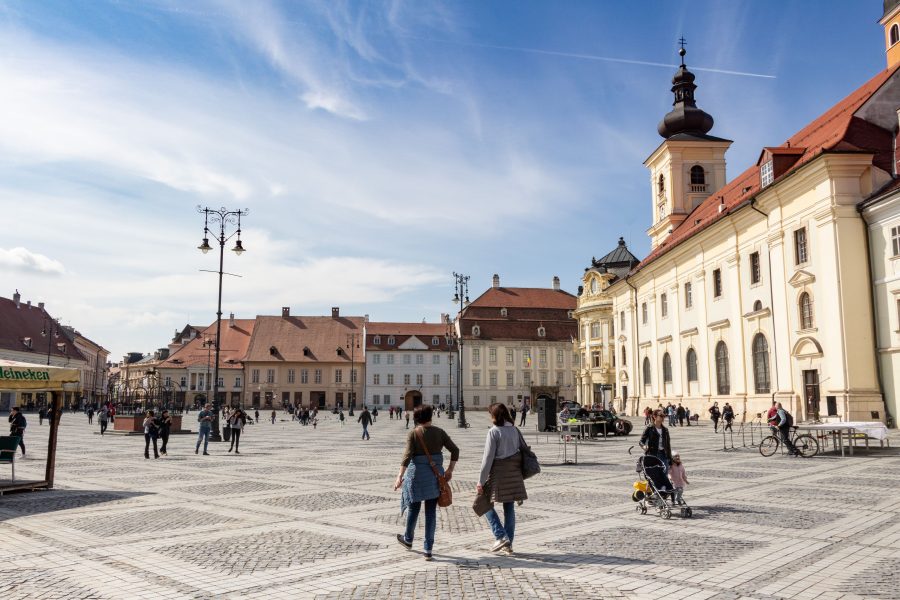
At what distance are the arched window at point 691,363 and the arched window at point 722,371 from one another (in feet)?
12.3

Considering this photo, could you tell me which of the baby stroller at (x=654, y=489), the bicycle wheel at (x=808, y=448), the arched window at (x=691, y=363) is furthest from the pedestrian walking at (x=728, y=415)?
the baby stroller at (x=654, y=489)

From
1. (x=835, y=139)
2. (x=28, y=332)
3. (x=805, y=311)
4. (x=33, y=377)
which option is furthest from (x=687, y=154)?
(x=28, y=332)

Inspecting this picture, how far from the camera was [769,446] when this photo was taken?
21078 mm

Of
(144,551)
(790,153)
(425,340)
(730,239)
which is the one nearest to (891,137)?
(790,153)

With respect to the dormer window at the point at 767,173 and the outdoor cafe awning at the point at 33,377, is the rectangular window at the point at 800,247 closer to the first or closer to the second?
the dormer window at the point at 767,173

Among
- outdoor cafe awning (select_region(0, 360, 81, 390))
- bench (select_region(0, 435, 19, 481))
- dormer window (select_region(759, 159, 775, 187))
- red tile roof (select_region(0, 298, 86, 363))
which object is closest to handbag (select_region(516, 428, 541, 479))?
outdoor cafe awning (select_region(0, 360, 81, 390))

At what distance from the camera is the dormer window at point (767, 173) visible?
36656 mm

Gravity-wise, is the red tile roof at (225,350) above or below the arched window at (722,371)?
above

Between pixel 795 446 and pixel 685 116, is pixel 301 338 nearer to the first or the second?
pixel 685 116

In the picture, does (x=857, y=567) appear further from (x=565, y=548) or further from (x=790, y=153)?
(x=790, y=153)

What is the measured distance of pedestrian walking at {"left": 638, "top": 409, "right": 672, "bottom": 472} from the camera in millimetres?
10781

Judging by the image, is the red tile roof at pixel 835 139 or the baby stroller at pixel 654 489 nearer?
the baby stroller at pixel 654 489

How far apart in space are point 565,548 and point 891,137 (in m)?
32.5

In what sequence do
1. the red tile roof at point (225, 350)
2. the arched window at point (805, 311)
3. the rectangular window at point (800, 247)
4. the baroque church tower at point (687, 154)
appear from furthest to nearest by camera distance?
the red tile roof at point (225, 350)
the baroque church tower at point (687, 154)
the rectangular window at point (800, 247)
the arched window at point (805, 311)
